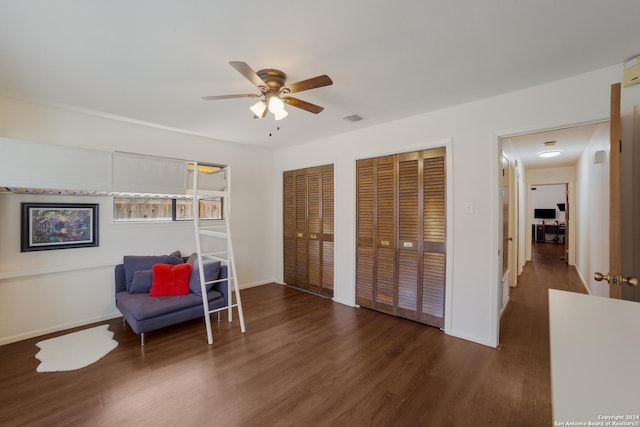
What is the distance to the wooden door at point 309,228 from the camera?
441cm

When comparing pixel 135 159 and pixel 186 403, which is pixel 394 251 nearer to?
pixel 186 403

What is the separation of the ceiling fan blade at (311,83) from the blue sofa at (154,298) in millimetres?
2449

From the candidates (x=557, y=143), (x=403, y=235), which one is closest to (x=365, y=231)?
(x=403, y=235)

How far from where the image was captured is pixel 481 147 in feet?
9.40

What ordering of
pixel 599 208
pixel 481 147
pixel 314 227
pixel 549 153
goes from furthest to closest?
pixel 549 153
pixel 314 227
pixel 599 208
pixel 481 147

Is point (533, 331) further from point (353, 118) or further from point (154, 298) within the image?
point (154, 298)

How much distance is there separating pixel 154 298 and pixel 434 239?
11.2 feet

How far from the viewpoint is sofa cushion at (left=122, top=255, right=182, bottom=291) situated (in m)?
3.43

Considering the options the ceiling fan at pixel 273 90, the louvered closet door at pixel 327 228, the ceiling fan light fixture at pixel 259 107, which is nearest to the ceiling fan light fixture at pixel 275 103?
the ceiling fan at pixel 273 90

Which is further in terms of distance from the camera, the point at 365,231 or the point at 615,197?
the point at 365,231

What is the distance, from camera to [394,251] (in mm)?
3562

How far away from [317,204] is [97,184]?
293 centimetres

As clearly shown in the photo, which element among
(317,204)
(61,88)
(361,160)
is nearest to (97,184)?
(61,88)

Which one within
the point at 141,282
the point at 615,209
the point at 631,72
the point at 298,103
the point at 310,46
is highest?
the point at 310,46
